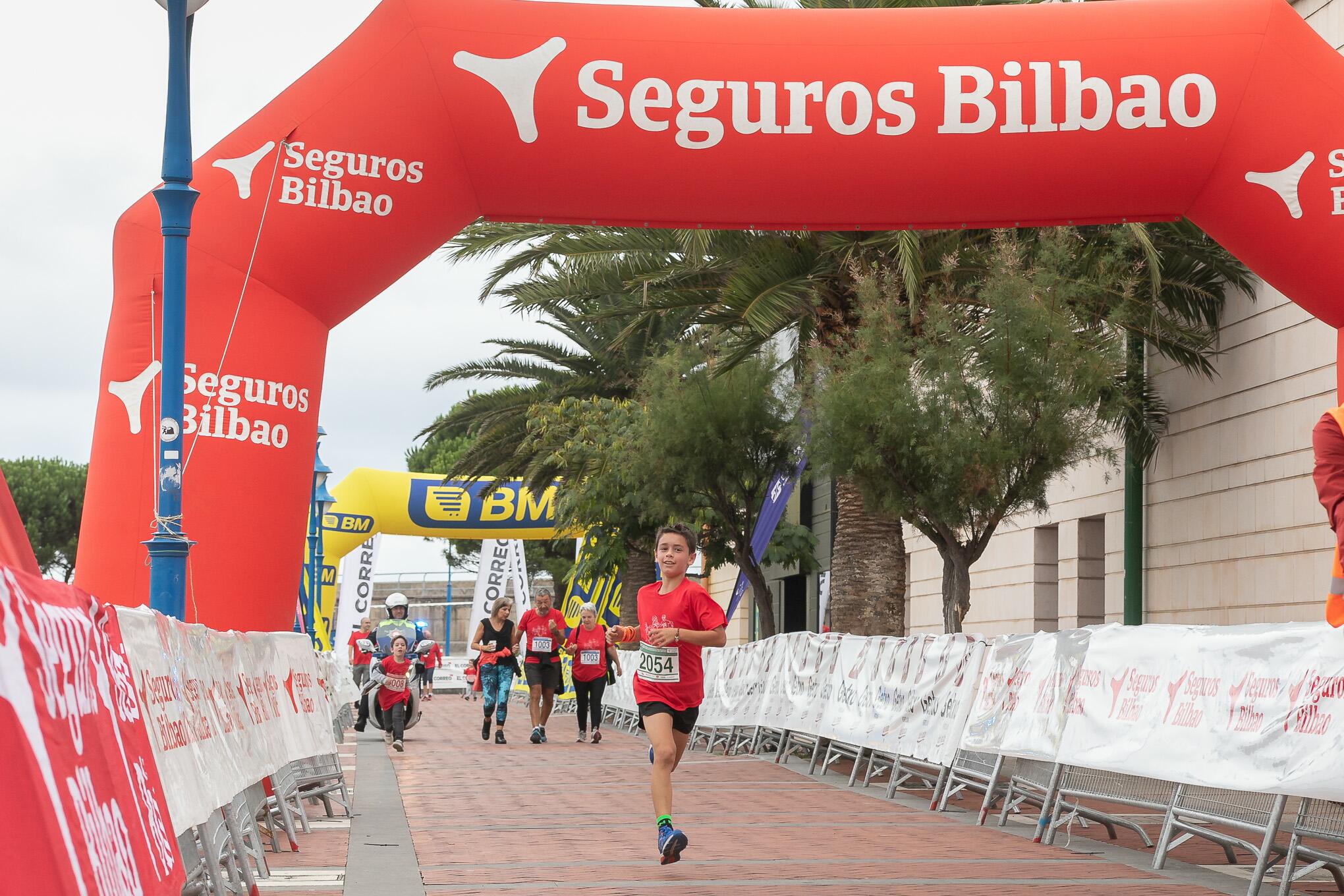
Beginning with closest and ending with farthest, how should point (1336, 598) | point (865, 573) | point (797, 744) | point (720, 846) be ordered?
1. point (1336, 598)
2. point (720, 846)
3. point (797, 744)
4. point (865, 573)

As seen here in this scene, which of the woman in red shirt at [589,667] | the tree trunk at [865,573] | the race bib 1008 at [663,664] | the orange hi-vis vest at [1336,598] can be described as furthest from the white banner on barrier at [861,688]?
the orange hi-vis vest at [1336,598]

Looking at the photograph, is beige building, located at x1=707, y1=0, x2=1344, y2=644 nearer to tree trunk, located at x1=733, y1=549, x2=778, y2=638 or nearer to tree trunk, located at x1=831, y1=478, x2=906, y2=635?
tree trunk, located at x1=831, y1=478, x2=906, y2=635

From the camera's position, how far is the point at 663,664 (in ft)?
29.3

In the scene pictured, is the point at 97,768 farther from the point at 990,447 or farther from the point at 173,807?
the point at 990,447

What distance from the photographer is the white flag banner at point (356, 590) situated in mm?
44938

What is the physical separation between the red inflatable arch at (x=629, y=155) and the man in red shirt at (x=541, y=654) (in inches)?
379

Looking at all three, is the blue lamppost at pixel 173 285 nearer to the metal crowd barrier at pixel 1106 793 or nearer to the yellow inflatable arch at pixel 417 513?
the metal crowd barrier at pixel 1106 793

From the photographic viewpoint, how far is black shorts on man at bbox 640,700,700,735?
896 cm

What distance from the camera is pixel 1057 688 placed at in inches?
382

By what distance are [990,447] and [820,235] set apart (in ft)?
12.7

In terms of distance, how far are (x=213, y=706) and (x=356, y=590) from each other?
128 ft

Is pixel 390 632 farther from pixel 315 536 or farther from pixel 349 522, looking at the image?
pixel 349 522

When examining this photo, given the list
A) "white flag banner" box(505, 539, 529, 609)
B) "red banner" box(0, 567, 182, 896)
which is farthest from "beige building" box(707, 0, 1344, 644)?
"white flag banner" box(505, 539, 529, 609)

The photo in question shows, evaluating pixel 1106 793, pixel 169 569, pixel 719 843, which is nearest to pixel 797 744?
pixel 719 843
